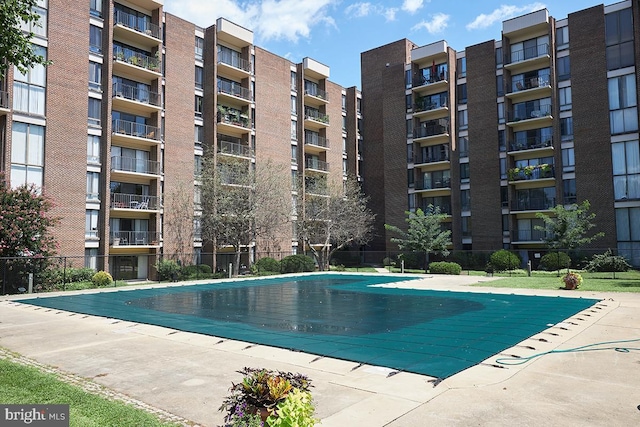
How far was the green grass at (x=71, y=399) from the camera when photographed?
5.56 m

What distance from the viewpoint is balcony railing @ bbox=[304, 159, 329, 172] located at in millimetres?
47969

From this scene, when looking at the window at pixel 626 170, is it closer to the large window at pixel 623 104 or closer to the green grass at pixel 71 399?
the large window at pixel 623 104

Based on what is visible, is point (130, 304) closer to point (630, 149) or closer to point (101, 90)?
point (101, 90)

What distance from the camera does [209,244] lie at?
37.7m

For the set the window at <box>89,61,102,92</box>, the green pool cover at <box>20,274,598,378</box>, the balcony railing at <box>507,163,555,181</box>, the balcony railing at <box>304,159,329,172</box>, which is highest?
the window at <box>89,61,102,92</box>

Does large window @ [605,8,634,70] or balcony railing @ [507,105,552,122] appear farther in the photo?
balcony railing @ [507,105,552,122]

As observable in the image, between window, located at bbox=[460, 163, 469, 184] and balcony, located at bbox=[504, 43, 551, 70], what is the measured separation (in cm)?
907

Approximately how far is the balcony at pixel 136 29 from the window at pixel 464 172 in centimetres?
2777

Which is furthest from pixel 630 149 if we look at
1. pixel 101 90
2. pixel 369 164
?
pixel 101 90

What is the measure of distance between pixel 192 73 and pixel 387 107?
65.1 ft

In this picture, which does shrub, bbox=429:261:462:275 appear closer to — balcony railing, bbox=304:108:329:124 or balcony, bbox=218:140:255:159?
balcony, bbox=218:140:255:159

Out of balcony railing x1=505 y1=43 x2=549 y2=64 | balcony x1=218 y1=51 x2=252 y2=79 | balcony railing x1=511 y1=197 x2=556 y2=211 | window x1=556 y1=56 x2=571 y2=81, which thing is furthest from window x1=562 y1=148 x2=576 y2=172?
balcony x1=218 y1=51 x2=252 y2=79

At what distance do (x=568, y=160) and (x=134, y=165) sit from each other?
3322cm

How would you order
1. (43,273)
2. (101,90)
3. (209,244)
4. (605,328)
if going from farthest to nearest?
(209,244) < (101,90) < (43,273) < (605,328)
